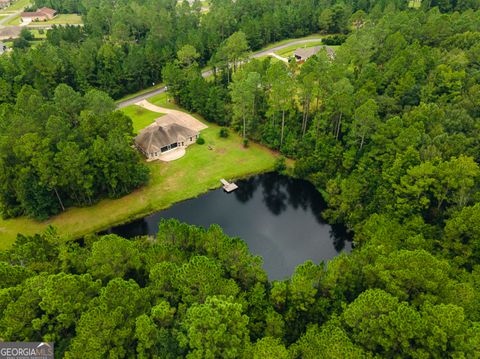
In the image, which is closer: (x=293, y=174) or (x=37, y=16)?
(x=293, y=174)

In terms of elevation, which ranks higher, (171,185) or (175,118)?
(175,118)

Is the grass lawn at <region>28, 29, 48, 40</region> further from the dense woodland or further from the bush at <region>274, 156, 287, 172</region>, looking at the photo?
the bush at <region>274, 156, 287, 172</region>

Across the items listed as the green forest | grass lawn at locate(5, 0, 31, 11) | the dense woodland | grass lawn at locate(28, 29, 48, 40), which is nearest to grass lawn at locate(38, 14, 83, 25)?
grass lawn at locate(28, 29, 48, 40)

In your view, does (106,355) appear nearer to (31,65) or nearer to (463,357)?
(463,357)

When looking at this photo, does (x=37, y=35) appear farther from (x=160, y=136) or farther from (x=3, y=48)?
(x=160, y=136)

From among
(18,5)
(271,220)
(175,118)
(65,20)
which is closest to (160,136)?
(175,118)
